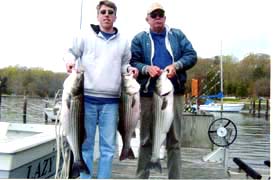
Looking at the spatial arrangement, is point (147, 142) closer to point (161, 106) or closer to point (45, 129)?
point (161, 106)

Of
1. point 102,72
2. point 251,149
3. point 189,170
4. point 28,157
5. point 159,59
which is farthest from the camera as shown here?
point 251,149

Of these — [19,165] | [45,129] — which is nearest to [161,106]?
[19,165]

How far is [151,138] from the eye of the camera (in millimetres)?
3994

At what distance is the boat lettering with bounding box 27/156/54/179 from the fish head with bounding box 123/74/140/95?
185cm

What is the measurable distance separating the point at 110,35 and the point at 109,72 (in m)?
0.34

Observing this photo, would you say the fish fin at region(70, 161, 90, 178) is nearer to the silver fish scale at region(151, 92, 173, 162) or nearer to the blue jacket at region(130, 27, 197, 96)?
the silver fish scale at region(151, 92, 173, 162)

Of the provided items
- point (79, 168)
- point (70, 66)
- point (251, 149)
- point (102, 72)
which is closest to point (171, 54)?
point (102, 72)

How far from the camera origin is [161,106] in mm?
3672

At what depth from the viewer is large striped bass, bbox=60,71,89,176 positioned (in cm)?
353

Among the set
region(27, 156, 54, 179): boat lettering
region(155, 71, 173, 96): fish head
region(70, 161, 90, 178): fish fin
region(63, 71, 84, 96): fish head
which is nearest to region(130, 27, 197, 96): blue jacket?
region(155, 71, 173, 96): fish head

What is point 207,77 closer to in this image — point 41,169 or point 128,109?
point 41,169

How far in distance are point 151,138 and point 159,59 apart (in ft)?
2.40

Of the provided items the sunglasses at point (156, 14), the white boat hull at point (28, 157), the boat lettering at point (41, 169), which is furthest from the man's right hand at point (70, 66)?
the boat lettering at point (41, 169)

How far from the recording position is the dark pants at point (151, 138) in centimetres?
397
